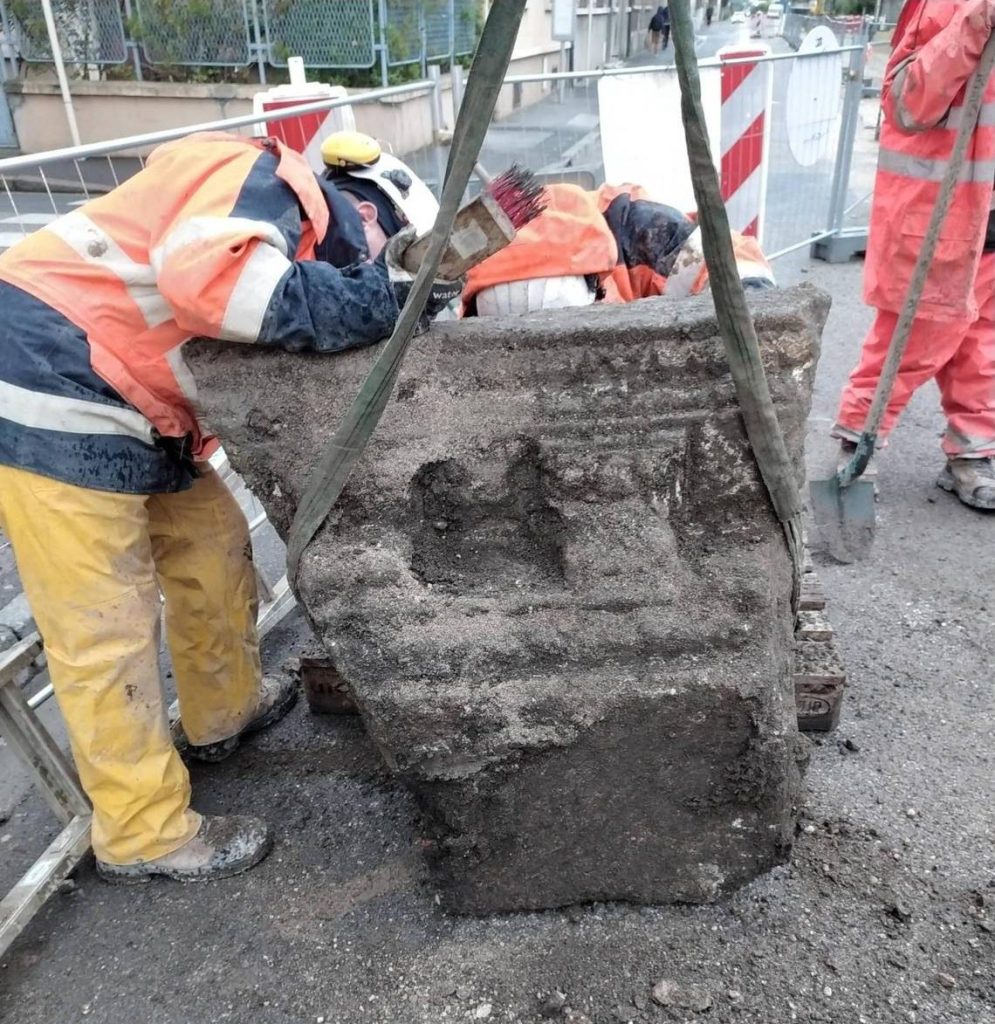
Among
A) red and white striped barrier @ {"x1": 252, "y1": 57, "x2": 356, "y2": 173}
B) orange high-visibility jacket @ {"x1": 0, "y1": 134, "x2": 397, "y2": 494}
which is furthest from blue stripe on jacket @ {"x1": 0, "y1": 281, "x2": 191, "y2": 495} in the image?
red and white striped barrier @ {"x1": 252, "y1": 57, "x2": 356, "y2": 173}

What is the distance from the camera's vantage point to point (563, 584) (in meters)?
1.90

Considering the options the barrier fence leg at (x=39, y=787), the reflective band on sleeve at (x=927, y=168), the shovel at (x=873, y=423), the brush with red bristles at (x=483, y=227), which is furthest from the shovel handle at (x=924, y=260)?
the barrier fence leg at (x=39, y=787)

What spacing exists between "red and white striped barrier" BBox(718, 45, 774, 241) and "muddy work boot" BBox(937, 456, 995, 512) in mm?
2029

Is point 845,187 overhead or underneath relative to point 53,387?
underneath

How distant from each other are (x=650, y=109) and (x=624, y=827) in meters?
3.84

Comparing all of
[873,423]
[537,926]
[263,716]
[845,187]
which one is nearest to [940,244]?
[873,423]

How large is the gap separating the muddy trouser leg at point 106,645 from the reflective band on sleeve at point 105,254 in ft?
1.50

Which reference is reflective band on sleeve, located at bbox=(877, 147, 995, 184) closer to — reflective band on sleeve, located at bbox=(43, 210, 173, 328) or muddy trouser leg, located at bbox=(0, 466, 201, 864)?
reflective band on sleeve, located at bbox=(43, 210, 173, 328)

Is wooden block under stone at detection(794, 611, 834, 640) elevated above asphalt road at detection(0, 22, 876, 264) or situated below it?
below

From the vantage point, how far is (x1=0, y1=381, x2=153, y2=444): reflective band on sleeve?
1.94 m

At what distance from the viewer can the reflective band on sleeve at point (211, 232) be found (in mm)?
1772

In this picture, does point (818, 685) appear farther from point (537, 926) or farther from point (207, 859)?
point (207, 859)

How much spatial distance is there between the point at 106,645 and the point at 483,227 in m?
1.27

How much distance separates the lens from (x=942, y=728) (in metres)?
2.58
